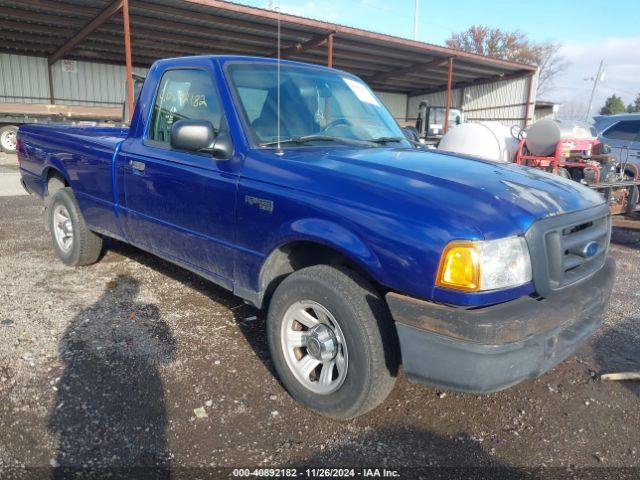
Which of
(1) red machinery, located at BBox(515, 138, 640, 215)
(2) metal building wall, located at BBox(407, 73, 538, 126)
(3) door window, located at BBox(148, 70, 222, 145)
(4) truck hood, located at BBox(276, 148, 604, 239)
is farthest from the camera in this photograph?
(2) metal building wall, located at BBox(407, 73, 538, 126)

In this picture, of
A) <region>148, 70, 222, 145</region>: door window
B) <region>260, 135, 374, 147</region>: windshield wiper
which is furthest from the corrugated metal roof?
<region>260, 135, 374, 147</region>: windshield wiper

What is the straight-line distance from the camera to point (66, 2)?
46.5ft

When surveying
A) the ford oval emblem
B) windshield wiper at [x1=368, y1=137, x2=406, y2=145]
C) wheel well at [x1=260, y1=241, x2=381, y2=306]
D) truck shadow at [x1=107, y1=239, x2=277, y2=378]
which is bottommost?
truck shadow at [x1=107, y1=239, x2=277, y2=378]

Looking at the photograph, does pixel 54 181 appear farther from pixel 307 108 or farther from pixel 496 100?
pixel 496 100

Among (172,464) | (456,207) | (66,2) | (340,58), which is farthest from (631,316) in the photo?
(340,58)

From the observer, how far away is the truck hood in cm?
228

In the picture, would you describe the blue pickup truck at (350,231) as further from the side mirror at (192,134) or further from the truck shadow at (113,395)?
the truck shadow at (113,395)

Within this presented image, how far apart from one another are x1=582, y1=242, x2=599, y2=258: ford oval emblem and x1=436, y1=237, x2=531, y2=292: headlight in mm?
549

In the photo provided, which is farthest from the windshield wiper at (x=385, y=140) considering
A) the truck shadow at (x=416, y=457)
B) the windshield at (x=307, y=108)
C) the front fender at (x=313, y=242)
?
the truck shadow at (x=416, y=457)

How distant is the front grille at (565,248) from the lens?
2.29 meters

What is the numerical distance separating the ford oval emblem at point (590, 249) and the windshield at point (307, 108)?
1495 millimetres

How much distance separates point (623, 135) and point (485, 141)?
4094mm

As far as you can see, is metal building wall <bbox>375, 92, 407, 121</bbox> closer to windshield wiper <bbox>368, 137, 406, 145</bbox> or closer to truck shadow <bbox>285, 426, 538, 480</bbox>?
windshield wiper <bbox>368, 137, 406, 145</bbox>

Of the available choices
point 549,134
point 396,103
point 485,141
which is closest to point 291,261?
point 549,134
